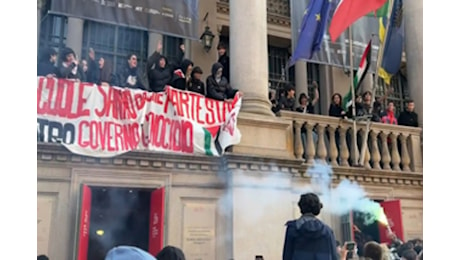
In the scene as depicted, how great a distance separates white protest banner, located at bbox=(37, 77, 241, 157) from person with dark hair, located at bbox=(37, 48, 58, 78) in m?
0.26

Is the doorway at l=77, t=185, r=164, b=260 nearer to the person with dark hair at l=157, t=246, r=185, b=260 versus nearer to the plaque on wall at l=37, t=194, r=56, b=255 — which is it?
the plaque on wall at l=37, t=194, r=56, b=255

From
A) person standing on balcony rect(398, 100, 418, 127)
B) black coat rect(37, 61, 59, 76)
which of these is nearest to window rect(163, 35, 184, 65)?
black coat rect(37, 61, 59, 76)

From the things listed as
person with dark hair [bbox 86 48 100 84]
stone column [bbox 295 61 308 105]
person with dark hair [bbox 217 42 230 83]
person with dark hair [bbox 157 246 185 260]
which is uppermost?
stone column [bbox 295 61 308 105]

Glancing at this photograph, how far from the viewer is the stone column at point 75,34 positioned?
12477 millimetres


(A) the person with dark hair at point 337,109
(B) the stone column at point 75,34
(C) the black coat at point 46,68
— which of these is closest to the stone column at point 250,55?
(A) the person with dark hair at point 337,109

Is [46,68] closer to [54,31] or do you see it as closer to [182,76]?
[182,76]

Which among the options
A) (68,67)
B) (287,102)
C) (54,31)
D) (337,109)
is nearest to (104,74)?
(68,67)

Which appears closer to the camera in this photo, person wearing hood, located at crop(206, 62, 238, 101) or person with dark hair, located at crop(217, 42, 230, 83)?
person wearing hood, located at crop(206, 62, 238, 101)

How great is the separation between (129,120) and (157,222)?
74.3 inches

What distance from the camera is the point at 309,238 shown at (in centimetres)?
496

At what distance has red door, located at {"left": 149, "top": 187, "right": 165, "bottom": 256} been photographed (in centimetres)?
859
